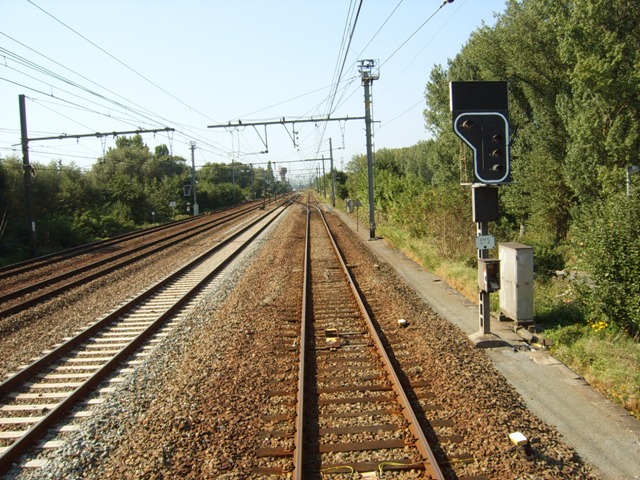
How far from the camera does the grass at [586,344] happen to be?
6105mm

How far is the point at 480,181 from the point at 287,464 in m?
5.09

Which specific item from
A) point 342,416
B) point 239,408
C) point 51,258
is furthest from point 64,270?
point 342,416

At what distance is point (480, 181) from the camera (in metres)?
7.68

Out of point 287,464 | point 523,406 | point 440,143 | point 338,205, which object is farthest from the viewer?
point 338,205

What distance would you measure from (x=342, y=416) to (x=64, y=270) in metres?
14.6

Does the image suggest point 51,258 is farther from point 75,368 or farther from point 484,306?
point 484,306

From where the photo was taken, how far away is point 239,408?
582cm

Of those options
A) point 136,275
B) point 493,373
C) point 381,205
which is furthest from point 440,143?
point 493,373

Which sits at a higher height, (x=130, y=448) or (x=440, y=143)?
(x=440, y=143)

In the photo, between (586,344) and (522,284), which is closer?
→ (586,344)

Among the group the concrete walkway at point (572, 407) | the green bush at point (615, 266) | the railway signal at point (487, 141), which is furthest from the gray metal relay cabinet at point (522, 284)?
the railway signal at point (487, 141)

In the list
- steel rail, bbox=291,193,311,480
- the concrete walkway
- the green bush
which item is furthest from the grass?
steel rail, bbox=291,193,311,480

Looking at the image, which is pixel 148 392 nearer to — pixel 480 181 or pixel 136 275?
pixel 480 181

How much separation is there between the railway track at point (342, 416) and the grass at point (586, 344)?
2364 mm
